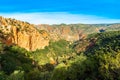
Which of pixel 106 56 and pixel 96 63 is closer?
pixel 106 56

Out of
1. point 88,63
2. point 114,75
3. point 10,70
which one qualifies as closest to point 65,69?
point 88,63

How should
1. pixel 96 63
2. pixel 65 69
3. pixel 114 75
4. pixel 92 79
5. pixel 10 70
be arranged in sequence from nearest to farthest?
pixel 114 75 → pixel 92 79 → pixel 96 63 → pixel 65 69 → pixel 10 70

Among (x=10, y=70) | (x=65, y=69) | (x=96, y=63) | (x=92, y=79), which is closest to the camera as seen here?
(x=92, y=79)

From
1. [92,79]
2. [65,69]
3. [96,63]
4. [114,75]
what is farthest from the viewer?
[65,69]

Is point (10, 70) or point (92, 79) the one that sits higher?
point (92, 79)

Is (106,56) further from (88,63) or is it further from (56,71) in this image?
(56,71)

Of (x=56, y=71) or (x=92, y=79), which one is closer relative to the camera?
(x=92, y=79)

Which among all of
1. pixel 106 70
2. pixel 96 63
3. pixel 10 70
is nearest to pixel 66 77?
A: pixel 96 63

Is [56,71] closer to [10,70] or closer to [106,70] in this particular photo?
[106,70]

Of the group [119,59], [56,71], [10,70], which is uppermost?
[119,59]
